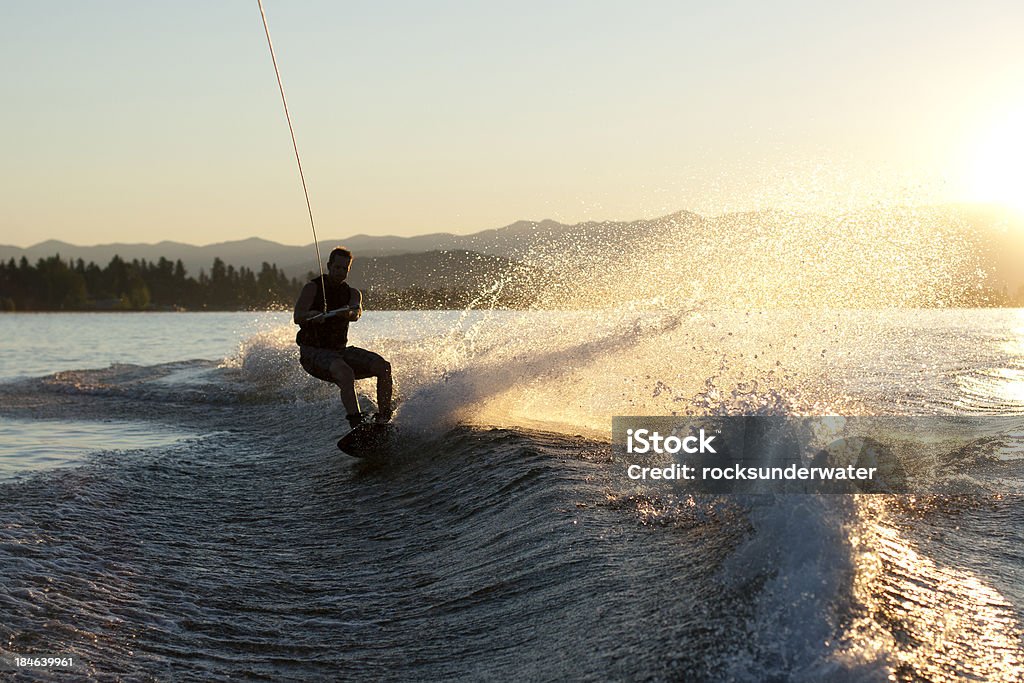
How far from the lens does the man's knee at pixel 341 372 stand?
1062 cm

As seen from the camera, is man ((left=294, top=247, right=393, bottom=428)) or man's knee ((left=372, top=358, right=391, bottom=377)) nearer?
man ((left=294, top=247, right=393, bottom=428))

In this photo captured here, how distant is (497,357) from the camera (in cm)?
1358

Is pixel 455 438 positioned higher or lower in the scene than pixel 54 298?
lower

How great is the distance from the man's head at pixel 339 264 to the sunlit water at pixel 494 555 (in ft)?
6.88

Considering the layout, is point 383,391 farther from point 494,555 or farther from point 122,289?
point 122,289

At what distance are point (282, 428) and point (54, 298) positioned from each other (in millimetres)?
A: 156249

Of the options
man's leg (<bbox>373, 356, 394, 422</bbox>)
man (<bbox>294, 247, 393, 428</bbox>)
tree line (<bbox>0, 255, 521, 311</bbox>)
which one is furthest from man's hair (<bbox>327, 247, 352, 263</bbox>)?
tree line (<bbox>0, 255, 521, 311</bbox>)

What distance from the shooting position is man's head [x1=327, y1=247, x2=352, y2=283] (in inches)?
420

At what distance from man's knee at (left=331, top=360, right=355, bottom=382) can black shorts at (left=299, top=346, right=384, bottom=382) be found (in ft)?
0.23

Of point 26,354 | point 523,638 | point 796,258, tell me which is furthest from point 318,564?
point 26,354

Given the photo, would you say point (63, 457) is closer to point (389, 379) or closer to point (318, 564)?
point (389, 379)

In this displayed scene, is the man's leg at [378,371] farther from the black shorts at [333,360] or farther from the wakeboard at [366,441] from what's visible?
the wakeboard at [366,441]

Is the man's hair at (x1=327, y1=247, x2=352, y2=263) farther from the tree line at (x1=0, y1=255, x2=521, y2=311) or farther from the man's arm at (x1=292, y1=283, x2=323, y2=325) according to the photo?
the tree line at (x1=0, y1=255, x2=521, y2=311)

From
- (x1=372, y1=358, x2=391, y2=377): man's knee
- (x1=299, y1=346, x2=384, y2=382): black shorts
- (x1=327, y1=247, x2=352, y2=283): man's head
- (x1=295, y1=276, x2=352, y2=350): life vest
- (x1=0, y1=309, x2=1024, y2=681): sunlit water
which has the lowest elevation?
(x1=0, y1=309, x2=1024, y2=681): sunlit water
